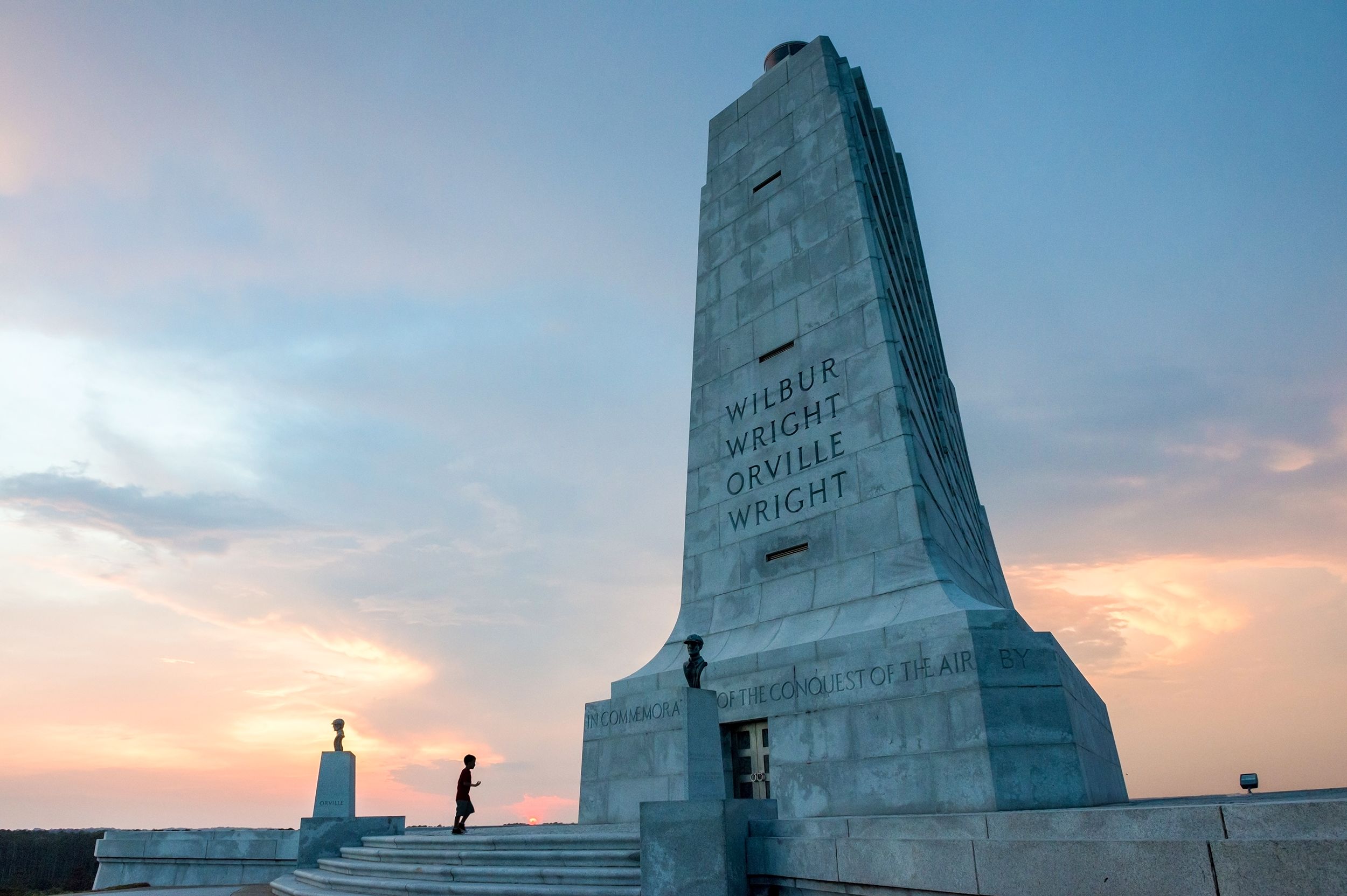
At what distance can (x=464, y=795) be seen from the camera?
16.3m

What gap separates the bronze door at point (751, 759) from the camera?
14.8 metres

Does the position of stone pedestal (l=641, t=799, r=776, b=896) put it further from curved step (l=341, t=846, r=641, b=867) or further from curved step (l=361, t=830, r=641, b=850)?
curved step (l=361, t=830, r=641, b=850)

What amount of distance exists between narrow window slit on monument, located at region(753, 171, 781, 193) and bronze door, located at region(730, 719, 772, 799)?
12.8 meters

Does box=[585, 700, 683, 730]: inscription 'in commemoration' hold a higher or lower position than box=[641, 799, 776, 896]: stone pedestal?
higher

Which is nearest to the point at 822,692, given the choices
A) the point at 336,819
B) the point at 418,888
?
the point at 418,888

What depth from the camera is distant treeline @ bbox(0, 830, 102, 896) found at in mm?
30344

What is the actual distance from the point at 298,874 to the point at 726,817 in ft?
34.6

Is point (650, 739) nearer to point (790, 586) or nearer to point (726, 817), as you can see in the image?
point (790, 586)

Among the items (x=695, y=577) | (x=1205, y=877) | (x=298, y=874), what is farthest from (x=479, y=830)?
(x=1205, y=877)

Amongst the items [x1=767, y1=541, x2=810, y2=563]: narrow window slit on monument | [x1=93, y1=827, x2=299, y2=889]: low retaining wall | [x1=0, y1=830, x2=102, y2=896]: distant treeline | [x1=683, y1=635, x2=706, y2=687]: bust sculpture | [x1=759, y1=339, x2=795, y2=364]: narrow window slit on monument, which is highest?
[x1=759, y1=339, x2=795, y2=364]: narrow window slit on monument

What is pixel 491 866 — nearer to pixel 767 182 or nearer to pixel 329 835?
pixel 329 835

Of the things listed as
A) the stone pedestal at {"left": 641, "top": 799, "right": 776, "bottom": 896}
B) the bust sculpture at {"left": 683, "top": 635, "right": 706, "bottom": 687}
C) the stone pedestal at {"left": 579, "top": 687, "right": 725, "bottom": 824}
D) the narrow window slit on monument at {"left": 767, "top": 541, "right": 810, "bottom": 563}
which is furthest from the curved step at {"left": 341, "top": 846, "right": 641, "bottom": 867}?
the narrow window slit on monument at {"left": 767, "top": 541, "right": 810, "bottom": 563}

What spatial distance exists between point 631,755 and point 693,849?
6.87 m

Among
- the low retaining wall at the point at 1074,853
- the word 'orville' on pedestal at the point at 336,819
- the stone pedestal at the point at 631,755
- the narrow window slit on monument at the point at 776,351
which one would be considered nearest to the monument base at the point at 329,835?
the word 'orville' on pedestal at the point at 336,819
